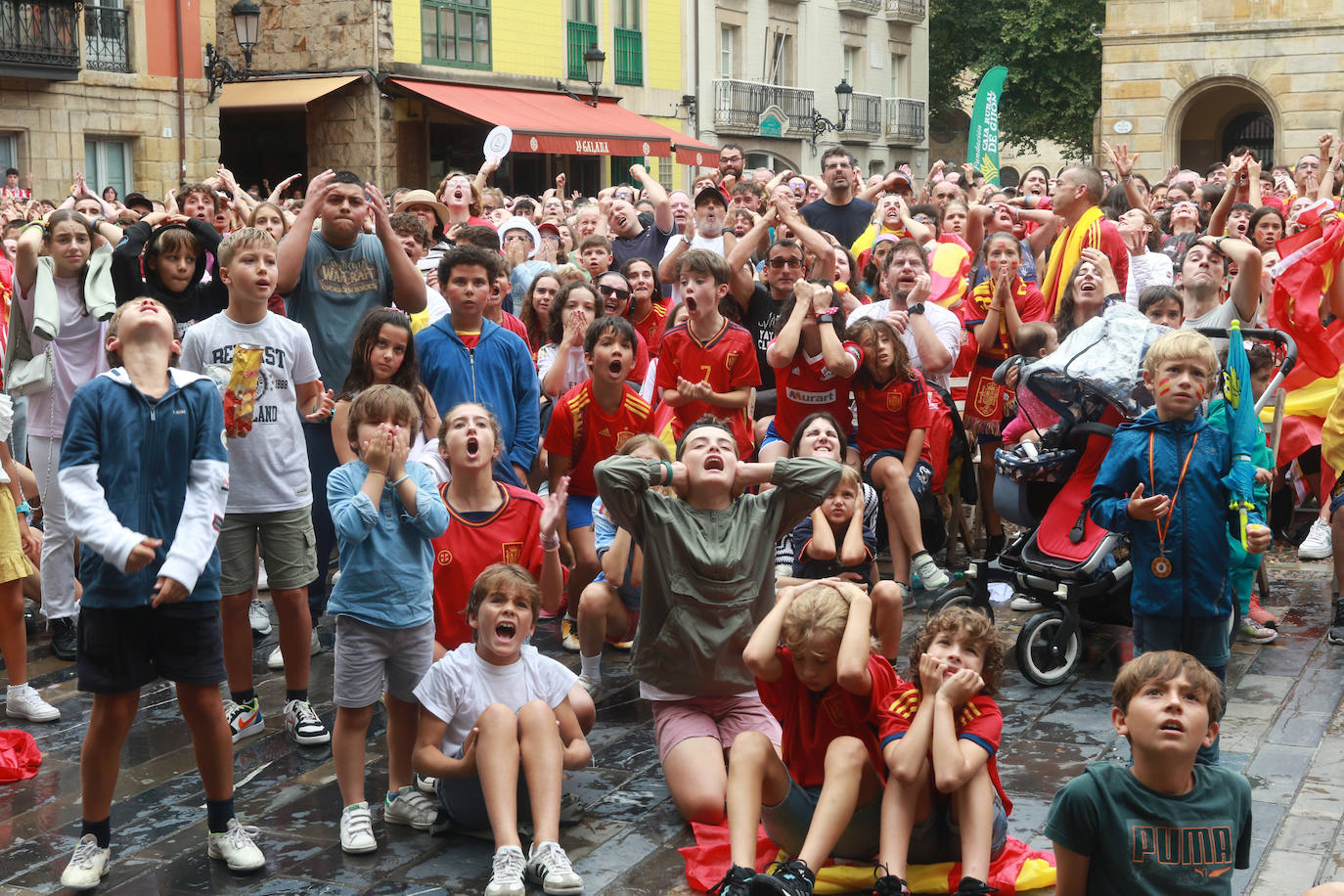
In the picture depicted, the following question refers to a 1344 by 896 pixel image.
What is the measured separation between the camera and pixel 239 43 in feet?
76.3

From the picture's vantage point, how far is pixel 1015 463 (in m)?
7.46

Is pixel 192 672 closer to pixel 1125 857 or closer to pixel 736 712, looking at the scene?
pixel 736 712

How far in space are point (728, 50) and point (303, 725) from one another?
29.7m

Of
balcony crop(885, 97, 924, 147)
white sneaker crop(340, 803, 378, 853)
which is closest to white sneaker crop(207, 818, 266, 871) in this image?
→ white sneaker crop(340, 803, 378, 853)

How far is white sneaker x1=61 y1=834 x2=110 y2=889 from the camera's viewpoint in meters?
4.80

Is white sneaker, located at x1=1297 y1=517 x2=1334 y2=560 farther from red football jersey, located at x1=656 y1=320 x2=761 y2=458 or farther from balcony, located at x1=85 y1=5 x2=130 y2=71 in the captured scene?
balcony, located at x1=85 y1=5 x2=130 y2=71

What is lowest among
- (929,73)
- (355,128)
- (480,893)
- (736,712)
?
(480,893)

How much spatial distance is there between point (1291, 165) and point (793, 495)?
27.3m

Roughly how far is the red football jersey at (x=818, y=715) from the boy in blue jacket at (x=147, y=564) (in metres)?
1.72

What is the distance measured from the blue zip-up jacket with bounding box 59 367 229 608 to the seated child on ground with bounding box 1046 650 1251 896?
107 inches

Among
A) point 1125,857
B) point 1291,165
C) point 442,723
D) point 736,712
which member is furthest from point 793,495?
point 1291,165

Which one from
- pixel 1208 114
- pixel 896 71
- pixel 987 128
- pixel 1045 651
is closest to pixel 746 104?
pixel 896 71

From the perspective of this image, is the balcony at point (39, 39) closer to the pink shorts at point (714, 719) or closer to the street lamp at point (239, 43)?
the street lamp at point (239, 43)

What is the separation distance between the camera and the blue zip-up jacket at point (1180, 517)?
19.0 feet
